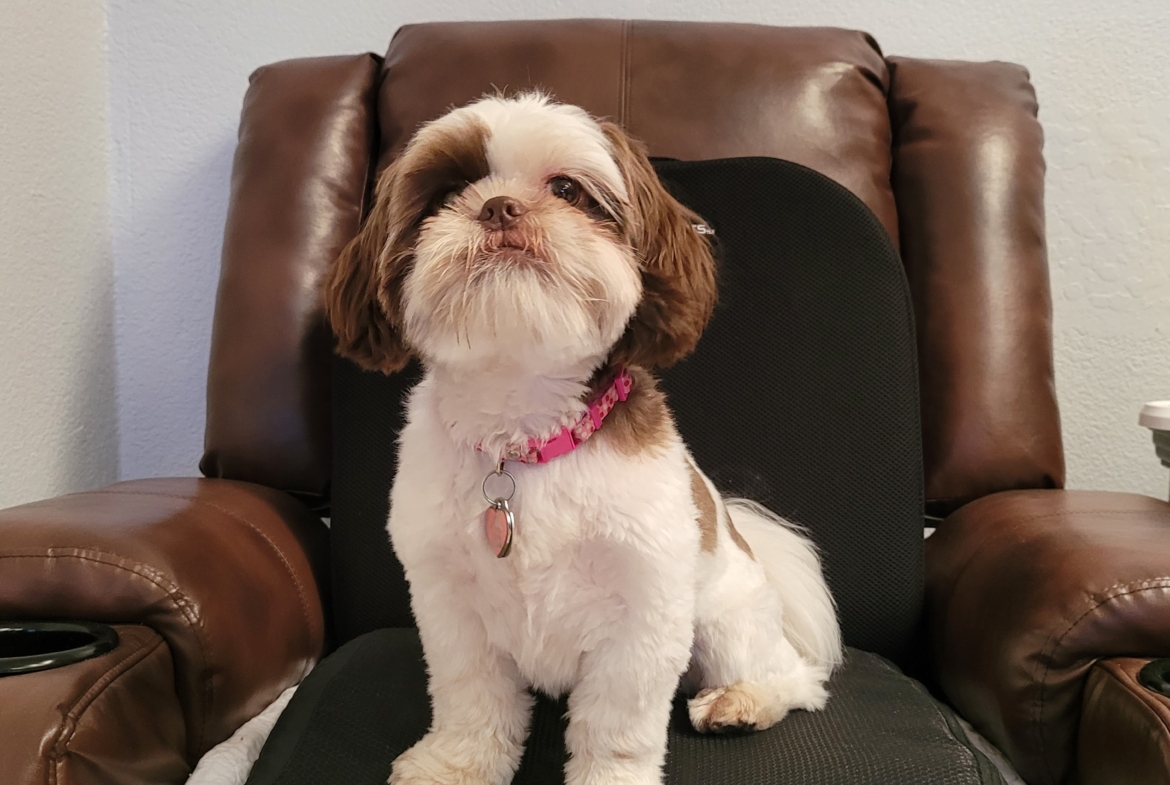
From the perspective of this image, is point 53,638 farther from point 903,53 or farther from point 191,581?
point 903,53

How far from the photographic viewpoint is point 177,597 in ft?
3.04

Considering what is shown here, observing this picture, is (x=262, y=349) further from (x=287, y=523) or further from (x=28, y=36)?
(x=28, y=36)

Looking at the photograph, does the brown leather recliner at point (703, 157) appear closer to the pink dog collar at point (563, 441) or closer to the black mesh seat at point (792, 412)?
the black mesh seat at point (792, 412)

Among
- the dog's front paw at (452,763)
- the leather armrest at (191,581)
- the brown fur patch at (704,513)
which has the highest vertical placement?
the brown fur patch at (704,513)

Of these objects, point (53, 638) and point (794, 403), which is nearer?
point (53, 638)

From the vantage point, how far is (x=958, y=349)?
1386 millimetres

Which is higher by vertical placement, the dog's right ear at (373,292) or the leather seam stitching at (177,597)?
the dog's right ear at (373,292)

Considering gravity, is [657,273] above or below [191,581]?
above

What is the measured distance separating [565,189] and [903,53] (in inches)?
43.4

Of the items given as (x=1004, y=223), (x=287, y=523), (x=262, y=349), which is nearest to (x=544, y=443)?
(x=287, y=523)

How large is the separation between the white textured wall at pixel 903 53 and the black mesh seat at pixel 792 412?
535mm

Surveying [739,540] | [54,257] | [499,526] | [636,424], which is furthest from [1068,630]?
[54,257]

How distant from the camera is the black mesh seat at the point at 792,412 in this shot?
127cm

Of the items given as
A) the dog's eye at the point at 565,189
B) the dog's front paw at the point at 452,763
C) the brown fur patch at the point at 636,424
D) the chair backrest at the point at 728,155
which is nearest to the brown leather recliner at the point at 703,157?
the chair backrest at the point at 728,155
